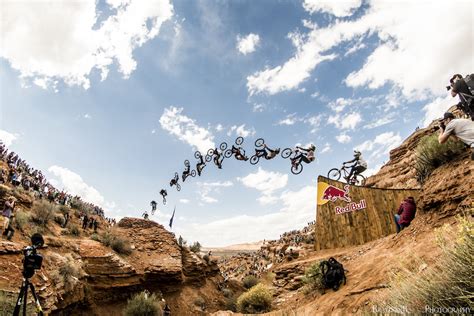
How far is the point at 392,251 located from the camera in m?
8.21

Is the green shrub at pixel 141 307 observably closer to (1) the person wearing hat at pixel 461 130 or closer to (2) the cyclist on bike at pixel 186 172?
(2) the cyclist on bike at pixel 186 172

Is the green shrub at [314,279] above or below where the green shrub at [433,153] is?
below

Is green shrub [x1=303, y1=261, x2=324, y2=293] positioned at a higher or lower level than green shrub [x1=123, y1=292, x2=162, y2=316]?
higher

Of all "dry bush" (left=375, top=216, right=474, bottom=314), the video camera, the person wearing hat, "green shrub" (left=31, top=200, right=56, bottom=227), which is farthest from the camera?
"green shrub" (left=31, top=200, right=56, bottom=227)

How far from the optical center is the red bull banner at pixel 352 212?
1512cm

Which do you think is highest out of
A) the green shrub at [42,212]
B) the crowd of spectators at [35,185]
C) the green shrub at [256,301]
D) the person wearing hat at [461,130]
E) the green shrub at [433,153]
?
the crowd of spectators at [35,185]

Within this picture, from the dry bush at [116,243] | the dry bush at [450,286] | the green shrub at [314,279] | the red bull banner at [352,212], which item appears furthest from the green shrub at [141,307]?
the dry bush at [450,286]

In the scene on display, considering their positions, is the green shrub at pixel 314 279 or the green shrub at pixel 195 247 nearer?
the green shrub at pixel 314 279

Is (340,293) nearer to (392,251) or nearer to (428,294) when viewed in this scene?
(392,251)

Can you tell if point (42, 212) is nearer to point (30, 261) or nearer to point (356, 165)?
point (30, 261)

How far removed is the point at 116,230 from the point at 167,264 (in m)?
5.51

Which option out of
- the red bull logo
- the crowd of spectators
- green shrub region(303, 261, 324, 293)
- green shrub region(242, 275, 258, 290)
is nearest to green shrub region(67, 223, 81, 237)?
the crowd of spectators

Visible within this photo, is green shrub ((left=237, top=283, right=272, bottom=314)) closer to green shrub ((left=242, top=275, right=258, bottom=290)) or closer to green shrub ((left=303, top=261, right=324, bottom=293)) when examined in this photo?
green shrub ((left=303, top=261, right=324, bottom=293))

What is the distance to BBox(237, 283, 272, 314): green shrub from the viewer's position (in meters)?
13.9
